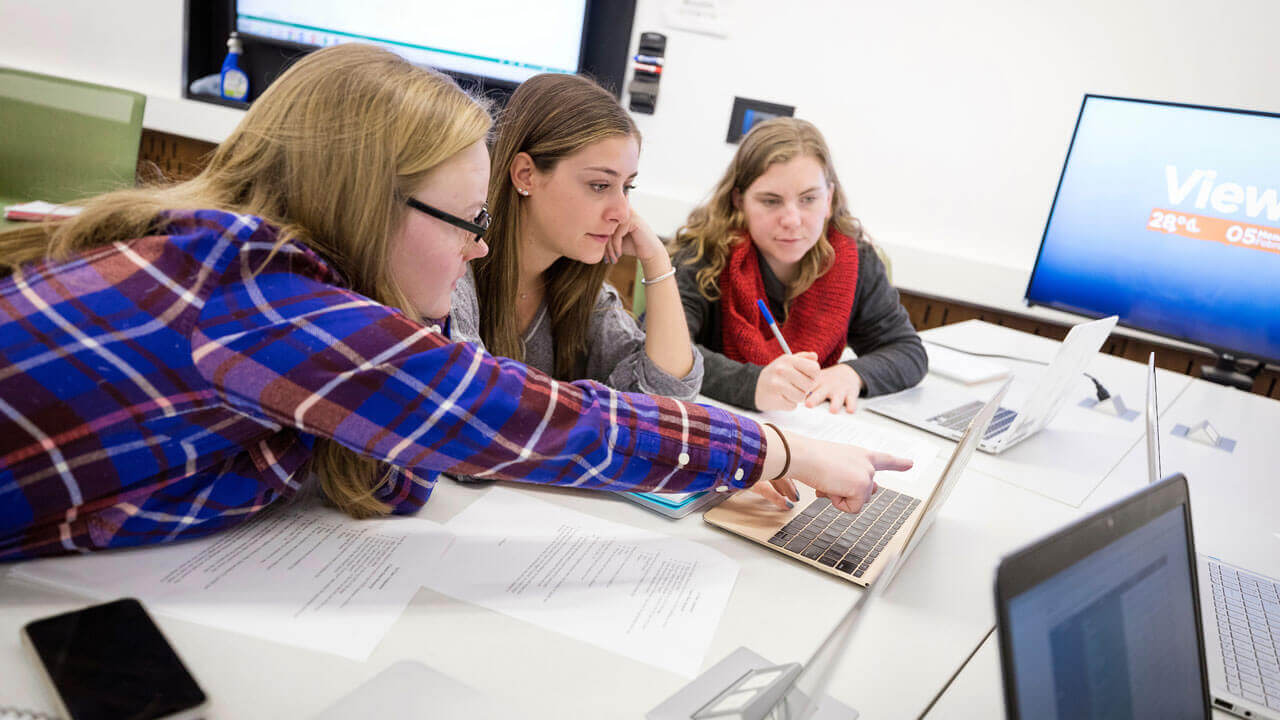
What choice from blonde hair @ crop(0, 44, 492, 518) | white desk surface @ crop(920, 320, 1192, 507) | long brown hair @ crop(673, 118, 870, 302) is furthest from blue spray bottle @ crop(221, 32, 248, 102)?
blonde hair @ crop(0, 44, 492, 518)

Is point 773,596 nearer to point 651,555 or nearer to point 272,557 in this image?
point 651,555

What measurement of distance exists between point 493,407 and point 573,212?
0.63m

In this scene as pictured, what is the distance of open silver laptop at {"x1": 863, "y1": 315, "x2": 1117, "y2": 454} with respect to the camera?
1.31m

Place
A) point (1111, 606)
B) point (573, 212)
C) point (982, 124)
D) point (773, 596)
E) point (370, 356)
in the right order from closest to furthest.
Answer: point (1111, 606) → point (370, 356) → point (773, 596) → point (573, 212) → point (982, 124)

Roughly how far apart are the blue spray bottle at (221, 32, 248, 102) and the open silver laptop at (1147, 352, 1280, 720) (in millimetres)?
3550

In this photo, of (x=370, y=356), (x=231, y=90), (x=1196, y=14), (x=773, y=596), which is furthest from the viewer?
(x=231, y=90)

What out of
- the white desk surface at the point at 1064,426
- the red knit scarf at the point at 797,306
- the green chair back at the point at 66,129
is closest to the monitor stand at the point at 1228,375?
the white desk surface at the point at 1064,426

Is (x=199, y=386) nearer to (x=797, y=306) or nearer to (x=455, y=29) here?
(x=797, y=306)

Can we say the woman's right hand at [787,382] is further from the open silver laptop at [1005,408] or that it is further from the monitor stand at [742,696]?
the monitor stand at [742,696]

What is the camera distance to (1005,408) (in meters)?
1.60

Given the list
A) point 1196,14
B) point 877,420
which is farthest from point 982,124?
point 877,420

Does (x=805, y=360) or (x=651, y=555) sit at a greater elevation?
(x=805, y=360)

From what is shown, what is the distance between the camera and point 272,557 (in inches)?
30.7

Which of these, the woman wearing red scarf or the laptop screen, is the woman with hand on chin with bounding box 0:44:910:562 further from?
the woman wearing red scarf
